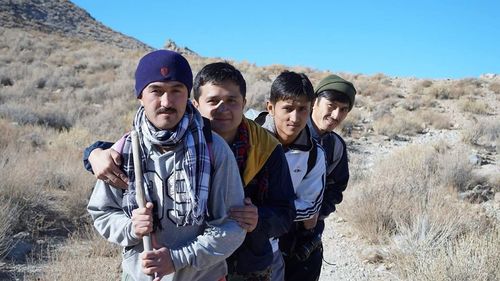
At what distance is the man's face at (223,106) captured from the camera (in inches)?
78.9

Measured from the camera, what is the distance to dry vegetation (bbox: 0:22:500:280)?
390 centimetres

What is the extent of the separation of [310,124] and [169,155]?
45.5 inches

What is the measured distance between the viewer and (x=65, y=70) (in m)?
19.3

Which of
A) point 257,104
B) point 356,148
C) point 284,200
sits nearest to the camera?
point 284,200

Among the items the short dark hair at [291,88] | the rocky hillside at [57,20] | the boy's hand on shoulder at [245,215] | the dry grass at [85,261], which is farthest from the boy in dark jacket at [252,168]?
the rocky hillside at [57,20]

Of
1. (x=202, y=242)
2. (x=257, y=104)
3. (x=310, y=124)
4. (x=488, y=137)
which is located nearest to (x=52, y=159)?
(x=310, y=124)

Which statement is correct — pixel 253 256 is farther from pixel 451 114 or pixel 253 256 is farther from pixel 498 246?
pixel 451 114

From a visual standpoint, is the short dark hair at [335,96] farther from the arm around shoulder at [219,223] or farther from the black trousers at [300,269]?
the arm around shoulder at [219,223]

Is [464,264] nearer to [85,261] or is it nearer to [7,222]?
[85,261]

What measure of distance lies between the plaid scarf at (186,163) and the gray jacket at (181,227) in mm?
31

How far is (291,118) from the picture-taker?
2.33m

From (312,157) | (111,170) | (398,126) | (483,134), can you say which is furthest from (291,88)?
(483,134)

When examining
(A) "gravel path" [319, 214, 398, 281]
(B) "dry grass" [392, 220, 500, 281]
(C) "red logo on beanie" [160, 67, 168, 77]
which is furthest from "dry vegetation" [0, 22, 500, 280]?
(C) "red logo on beanie" [160, 67, 168, 77]

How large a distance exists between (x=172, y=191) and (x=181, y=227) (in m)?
0.16
